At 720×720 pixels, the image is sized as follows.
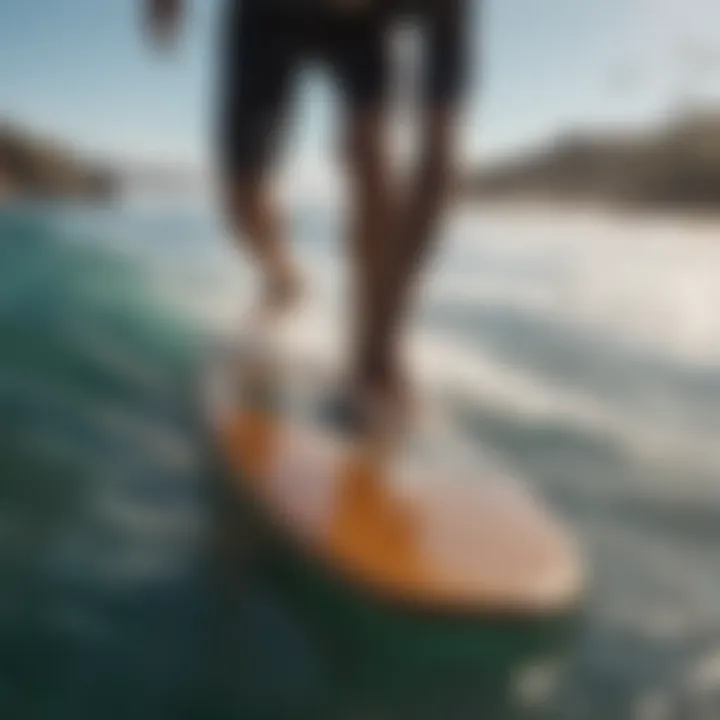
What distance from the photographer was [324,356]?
752mm

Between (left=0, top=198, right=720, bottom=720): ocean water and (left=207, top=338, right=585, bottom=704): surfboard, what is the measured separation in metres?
0.02

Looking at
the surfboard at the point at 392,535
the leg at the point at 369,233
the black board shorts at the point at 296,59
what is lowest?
the surfboard at the point at 392,535

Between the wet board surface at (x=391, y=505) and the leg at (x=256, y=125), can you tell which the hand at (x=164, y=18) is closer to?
→ the leg at (x=256, y=125)

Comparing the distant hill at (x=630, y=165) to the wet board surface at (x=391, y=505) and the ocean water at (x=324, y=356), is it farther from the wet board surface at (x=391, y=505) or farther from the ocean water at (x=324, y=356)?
the wet board surface at (x=391, y=505)

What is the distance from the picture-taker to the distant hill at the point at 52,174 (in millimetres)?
763

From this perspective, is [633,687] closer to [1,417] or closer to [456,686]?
[456,686]

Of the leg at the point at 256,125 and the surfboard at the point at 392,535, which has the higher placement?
the leg at the point at 256,125

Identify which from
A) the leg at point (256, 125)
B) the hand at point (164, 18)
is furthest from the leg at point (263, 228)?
the hand at point (164, 18)

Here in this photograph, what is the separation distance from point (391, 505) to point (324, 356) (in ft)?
0.35

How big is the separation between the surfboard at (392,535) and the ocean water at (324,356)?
0.06 ft

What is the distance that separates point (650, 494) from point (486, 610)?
0.15 meters

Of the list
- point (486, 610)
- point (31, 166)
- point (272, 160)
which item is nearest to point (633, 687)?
point (486, 610)

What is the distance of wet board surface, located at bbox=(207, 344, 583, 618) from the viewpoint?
72 centimetres

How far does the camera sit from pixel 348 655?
712 mm
